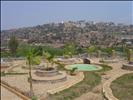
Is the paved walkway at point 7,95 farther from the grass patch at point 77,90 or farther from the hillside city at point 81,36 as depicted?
the hillside city at point 81,36

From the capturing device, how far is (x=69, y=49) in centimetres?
4041

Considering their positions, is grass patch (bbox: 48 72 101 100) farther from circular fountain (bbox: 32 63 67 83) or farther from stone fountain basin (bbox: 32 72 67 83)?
circular fountain (bbox: 32 63 67 83)

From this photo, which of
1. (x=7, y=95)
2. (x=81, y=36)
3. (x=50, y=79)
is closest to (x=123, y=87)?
(x=50, y=79)

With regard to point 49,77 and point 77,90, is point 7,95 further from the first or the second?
point 49,77

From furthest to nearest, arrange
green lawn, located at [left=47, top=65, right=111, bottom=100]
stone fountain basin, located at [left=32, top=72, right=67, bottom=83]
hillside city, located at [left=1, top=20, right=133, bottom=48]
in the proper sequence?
hillside city, located at [left=1, top=20, right=133, bottom=48] < stone fountain basin, located at [left=32, top=72, right=67, bottom=83] < green lawn, located at [left=47, top=65, right=111, bottom=100]

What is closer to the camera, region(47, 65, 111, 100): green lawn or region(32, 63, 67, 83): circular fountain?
region(47, 65, 111, 100): green lawn

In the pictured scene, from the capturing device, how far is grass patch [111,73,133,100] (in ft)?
57.0

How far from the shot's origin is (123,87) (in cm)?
2019

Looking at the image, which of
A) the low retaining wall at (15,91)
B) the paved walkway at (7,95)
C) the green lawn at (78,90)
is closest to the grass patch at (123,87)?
the green lawn at (78,90)

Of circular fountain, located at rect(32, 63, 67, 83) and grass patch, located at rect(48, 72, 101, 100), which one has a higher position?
circular fountain, located at rect(32, 63, 67, 83)

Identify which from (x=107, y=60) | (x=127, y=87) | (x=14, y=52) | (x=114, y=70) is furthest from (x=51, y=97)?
(x=14, y=52)

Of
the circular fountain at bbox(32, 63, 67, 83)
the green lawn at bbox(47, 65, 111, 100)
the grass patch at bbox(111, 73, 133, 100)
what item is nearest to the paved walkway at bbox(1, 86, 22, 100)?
the green lawn at bbox(47, 65, 111, 100)

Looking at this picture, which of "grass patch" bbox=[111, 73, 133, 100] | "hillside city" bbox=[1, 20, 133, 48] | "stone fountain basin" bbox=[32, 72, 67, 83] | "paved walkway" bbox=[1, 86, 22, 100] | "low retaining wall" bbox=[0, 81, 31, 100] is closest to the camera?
"grass patch" bbox=[111, 73, 133, 100]

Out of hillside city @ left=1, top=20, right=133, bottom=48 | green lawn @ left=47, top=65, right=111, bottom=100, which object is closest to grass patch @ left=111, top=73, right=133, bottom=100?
green lawn @ left=47, top=65, right=111, bottom=100
